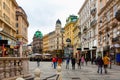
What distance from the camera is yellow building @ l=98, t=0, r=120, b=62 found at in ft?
182

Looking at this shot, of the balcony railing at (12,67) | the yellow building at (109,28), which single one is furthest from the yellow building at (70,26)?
the balcony railing at (12,67)

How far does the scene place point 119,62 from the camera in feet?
170

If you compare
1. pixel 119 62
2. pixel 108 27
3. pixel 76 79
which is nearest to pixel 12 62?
pixel 76 79

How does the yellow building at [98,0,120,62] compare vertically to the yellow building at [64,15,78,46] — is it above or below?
below

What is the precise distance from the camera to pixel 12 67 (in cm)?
1859

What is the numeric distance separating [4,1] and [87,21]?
2674 centimetres

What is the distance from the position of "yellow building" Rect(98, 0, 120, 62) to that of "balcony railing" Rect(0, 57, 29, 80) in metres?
33.2

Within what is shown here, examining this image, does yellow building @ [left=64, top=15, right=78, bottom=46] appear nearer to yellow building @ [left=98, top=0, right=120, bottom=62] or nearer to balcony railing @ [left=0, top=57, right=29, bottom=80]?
yellow building @ [left=98, top=0, right=120, bottom=62]

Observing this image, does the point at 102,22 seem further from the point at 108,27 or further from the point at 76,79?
the point at 76,79

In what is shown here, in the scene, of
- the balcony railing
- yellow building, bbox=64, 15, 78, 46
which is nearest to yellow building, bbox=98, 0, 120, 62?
the balcony railing

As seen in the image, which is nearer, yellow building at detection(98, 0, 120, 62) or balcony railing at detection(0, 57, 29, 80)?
balcony railing at detection(0, 57, 29, 80)

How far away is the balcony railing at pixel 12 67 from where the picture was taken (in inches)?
669

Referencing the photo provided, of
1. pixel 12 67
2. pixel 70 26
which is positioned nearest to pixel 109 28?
pixel 12 67

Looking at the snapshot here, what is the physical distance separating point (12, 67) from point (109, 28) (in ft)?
146
